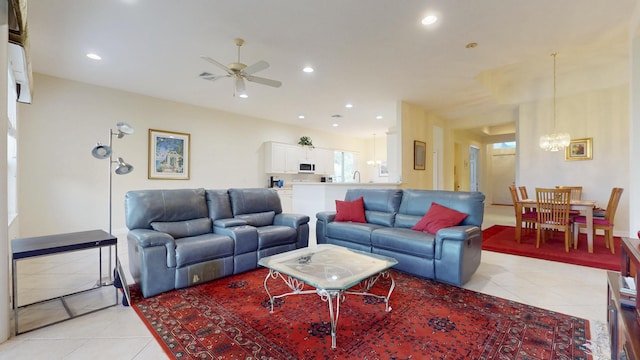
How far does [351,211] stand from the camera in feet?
13.3

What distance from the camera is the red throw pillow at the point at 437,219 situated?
3.20 metres

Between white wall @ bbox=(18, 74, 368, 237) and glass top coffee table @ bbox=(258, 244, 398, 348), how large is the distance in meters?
4.44

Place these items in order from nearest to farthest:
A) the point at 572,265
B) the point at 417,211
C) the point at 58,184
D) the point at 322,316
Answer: the point at 322,316, the point at 572,265, the point at 417,211, the point at 58,184

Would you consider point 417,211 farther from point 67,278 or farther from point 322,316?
point 67,278

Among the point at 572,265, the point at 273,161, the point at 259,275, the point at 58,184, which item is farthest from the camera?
the point at 273,161

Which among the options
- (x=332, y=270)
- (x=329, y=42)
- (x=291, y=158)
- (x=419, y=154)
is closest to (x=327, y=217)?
(x=332, y=270)

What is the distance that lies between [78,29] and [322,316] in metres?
4.04

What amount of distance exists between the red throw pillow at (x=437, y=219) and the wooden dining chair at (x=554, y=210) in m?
1.90

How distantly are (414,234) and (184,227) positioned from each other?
2.64 meters

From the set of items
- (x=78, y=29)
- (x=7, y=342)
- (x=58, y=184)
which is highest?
(x=78, y=29)

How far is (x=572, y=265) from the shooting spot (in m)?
3.50

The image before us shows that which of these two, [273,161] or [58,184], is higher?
[273,161]

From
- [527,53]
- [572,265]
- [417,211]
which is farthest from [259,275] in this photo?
[527,53]

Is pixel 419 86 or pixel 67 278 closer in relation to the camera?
pixel 67 278
